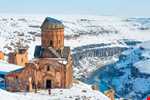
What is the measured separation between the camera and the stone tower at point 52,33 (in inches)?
2334

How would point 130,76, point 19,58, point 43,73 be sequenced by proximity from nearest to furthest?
1. point 43,73
2. point 19,58
3. point 130,76

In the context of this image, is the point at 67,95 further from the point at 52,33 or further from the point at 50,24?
the point at 50,24

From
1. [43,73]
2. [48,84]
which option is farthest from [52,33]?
[48,84]

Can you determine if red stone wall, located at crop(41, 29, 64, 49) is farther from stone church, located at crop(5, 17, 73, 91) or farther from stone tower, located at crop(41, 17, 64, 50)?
stone church, located at crop(5, 17, 73, 91)

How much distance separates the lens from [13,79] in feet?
191

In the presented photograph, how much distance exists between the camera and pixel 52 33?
195 feet

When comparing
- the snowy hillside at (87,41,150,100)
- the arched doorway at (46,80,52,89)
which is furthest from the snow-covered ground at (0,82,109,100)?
the snowy hillside at (87,41,150,100)

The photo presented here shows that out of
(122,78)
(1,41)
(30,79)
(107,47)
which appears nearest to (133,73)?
(122,78)

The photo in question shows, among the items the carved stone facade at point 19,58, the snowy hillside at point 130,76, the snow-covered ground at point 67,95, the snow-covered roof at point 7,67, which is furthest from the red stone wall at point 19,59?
the snowy hillside at point 130,76

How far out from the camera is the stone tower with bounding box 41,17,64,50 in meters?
59.3

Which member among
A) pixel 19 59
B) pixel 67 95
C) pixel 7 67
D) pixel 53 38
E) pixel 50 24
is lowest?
pixel 67 95

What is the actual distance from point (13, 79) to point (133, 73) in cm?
6443

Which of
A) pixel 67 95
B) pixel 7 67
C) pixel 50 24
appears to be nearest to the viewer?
pixel 67 95

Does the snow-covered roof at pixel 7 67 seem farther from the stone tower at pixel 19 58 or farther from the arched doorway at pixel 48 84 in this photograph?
the arched doorway at pixel 48 84
